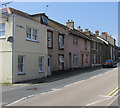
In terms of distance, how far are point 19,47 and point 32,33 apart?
2.55 meters

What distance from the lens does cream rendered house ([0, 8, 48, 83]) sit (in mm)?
15367

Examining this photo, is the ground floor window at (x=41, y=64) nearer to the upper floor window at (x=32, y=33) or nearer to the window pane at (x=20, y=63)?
the upper floor window at (x=32, y=33)

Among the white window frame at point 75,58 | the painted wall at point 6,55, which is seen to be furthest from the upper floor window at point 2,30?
the white window frame at point 75,58

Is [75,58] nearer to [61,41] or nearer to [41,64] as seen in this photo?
[61,41]

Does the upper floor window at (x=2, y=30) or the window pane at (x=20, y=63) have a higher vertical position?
the upper floor window at (x=2, y=30)

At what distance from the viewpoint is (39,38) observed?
19.0 m

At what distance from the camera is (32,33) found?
17969mm

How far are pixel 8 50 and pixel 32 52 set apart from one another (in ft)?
9.58

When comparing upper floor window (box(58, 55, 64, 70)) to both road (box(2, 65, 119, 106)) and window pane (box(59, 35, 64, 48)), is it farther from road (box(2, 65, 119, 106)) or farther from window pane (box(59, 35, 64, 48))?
road (box(2, 65, 119, 106))

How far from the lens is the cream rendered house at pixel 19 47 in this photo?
15367 mm

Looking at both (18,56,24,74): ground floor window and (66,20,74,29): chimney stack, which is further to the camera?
(66,20,74,29): chimney stack

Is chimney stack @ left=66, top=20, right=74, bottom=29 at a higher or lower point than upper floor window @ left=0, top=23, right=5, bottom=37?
higher

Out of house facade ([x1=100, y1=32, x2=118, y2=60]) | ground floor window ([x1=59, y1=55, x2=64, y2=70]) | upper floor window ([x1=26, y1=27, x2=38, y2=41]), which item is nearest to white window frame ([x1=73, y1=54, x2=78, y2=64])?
ground floor window ([x1=59, y1=55, x2=64, y2=70])

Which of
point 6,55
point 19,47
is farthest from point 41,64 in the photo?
point 6,55
